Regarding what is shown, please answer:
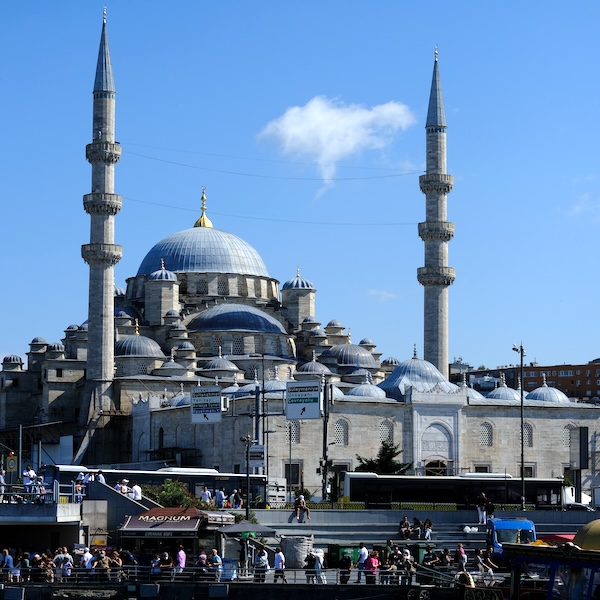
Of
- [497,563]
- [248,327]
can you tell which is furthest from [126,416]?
[497,563]

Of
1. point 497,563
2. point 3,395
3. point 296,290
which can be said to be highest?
point 296,290

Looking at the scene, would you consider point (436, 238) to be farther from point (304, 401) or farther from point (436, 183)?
point (304, 401)

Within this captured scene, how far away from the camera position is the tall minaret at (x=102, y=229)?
60.6 meters

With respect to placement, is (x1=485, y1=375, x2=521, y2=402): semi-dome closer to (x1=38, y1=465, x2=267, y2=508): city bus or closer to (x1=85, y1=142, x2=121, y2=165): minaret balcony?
(x1=85, y1=142, x2=121, y2=165): minaret balcony

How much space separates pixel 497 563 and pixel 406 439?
2786 centimetres

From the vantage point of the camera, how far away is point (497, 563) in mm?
29953

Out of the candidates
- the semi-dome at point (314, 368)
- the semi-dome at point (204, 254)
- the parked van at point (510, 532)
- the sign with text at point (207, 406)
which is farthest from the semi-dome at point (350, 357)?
the parked van at point (510, 532)

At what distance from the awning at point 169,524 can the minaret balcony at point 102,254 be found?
1251 inches

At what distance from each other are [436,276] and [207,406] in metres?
19.5

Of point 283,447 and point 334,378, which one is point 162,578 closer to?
point 283,447

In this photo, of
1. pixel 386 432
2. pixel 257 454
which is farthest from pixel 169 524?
pixel 386 432

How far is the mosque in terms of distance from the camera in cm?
5669

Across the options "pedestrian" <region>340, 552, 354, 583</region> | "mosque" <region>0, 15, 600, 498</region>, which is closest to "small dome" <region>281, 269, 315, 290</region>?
"mosque" <region>0, 15, 600, 498</region>

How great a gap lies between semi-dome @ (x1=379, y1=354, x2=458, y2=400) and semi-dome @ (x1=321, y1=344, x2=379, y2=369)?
10.6 meters
